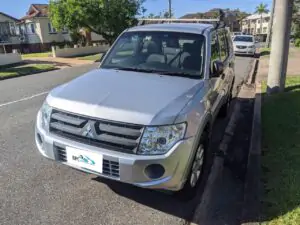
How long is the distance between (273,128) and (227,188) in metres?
2.05

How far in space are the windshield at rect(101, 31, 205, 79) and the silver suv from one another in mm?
26

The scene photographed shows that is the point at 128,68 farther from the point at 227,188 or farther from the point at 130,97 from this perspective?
the point at 227,188

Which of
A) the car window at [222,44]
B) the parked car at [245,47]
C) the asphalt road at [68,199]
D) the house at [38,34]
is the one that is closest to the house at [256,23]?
the house at [38,34]

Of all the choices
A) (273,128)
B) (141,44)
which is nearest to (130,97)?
(141,44)

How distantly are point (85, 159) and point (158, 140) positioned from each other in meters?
→ 0.79

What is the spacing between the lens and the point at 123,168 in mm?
2758

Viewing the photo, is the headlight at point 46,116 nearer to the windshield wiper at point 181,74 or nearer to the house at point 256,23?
the windshield wiper at point 181,74

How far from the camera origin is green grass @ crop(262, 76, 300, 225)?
301 cm

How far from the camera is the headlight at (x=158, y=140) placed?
107 inches

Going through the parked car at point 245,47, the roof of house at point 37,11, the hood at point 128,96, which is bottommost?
the parked car at point 245,47

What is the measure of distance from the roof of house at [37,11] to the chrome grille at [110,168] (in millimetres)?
43721

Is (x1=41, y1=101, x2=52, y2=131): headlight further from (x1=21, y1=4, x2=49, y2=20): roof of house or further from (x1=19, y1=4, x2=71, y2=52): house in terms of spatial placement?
(x1=21, y1=4, x2=49, y2=20): roof of house

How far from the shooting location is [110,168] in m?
2.86

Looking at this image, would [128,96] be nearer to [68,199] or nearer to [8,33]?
[68,199]
